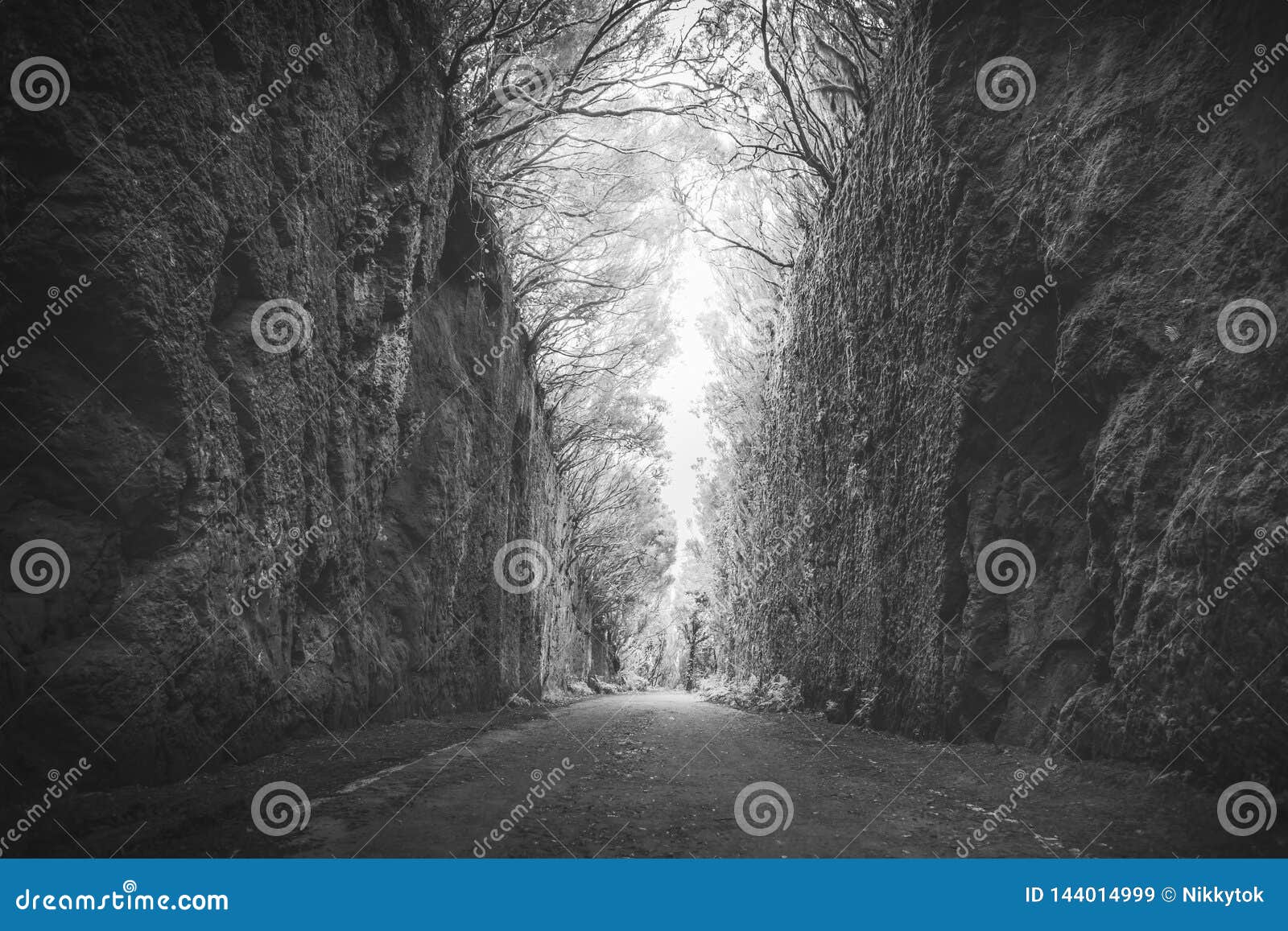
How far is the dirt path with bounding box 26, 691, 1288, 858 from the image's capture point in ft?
10.5

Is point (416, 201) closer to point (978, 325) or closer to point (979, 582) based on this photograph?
point (978, 325)

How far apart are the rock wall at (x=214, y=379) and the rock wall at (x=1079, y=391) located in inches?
227

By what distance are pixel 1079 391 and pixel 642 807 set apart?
15.6 feet

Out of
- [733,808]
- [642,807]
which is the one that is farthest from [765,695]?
[642,807]

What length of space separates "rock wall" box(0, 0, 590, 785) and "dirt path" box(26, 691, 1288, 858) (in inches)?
24.0

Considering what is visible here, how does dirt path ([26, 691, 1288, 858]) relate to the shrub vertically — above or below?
above

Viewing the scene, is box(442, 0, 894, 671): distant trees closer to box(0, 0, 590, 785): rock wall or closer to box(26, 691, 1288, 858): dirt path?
box(0, 0, 590, 785): rock wall

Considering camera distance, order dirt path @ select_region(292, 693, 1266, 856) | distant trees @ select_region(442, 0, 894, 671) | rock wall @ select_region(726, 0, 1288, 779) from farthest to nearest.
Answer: distant trees @ select_region(442, 0, 894, 671) < rock wall @ select_region(726, 0, 1288, 779) < dirt path @ select_region(292, 693, 1266, 856)

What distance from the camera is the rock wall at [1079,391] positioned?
4.17 metres

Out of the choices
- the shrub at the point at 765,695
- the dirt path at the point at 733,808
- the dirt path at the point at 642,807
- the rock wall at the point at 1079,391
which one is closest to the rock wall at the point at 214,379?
the dirt path at the point at 642,807

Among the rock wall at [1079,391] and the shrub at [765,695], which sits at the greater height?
the rock wall at [1079,391]

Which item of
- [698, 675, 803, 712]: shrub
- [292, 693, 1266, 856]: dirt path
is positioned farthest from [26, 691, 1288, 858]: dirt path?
[698, 675, 803, 712]: shrub

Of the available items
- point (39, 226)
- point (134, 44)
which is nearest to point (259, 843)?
point (39, 226)

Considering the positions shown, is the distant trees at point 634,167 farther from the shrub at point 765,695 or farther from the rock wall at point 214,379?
the shrub at point 765,695
